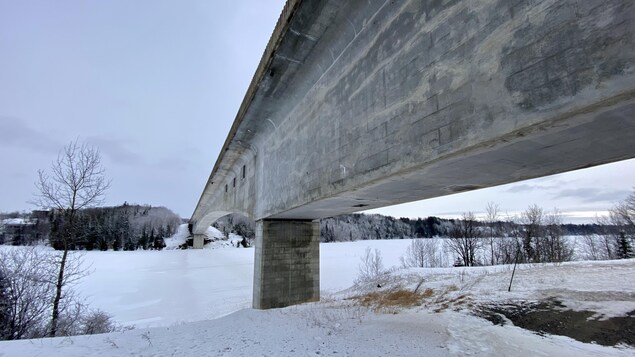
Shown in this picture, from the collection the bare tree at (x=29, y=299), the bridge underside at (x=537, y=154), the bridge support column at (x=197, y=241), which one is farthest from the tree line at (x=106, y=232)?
the bridge underside at (x=537, y=154)

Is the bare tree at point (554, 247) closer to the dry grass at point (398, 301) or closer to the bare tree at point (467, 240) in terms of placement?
the bare tree at point (467, 240)

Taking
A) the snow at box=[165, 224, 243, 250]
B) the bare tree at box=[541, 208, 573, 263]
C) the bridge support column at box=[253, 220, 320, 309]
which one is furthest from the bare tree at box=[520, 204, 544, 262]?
the snow at box=[165, 224, 243, 250]

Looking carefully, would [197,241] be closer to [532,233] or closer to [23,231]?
[23,231]

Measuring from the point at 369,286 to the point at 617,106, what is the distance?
17.3 m

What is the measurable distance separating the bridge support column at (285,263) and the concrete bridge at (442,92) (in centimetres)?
295

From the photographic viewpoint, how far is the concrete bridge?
8.56ft

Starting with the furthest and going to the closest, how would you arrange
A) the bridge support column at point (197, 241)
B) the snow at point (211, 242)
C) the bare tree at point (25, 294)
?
the snow at point (211, 242)
the bridge support column at point (197, 241)
the bare tree at point (25, 294)

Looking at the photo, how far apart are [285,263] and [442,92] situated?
9767 mm

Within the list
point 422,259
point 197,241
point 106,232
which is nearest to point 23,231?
point 106,232

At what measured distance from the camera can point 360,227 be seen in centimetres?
11131

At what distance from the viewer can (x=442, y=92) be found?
383 cm

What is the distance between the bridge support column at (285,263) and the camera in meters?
11.6

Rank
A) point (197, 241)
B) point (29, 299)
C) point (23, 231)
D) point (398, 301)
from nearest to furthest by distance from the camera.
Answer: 1. point (398, 301)
2. point (29, 299)
3. point (23, 231)
4. point (197, 241)

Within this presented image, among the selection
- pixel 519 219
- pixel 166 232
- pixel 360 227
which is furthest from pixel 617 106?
pixel 360 227
